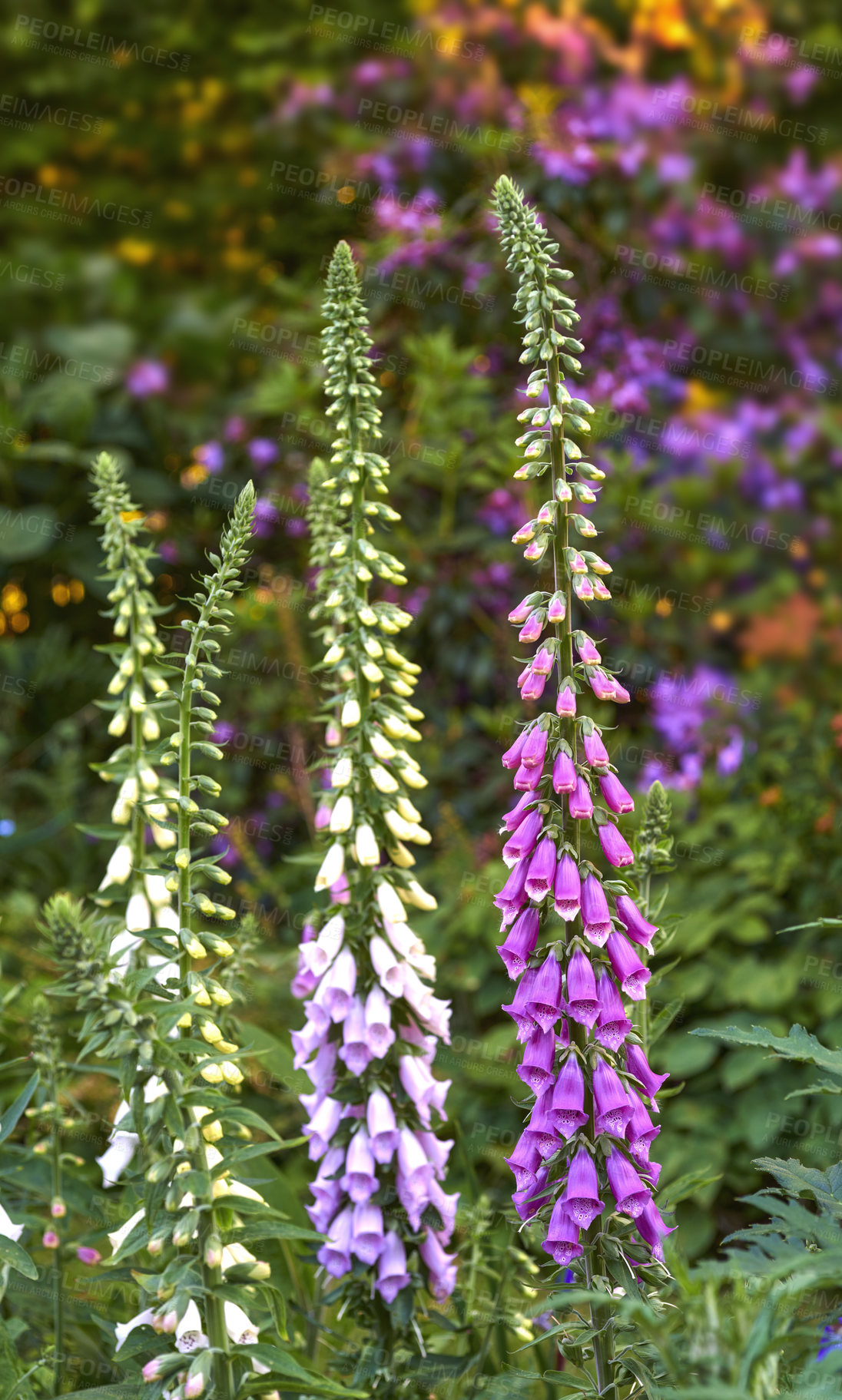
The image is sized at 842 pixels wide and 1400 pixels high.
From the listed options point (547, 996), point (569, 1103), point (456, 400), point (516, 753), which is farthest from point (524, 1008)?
point (456, 400)

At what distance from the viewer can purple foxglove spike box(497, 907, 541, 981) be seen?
1.83m

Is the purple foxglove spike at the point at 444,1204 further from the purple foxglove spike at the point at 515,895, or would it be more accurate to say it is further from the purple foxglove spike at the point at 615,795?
the purple foxglove spike at the point at 615,795

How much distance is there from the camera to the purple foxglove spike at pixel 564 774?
1753 mm

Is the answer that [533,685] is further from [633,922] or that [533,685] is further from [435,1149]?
[435,1149]

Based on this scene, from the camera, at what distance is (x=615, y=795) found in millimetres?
1798

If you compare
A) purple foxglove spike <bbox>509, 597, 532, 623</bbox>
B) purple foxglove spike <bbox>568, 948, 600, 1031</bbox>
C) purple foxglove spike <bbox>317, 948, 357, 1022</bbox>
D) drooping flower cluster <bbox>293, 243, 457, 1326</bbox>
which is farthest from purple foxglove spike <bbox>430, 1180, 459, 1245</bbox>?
purple foxglove spike <bbox>509, 597, 532, 623</bbox>

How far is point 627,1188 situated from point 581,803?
54cm

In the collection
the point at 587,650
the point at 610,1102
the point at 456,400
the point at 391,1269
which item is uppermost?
the point at 456,400

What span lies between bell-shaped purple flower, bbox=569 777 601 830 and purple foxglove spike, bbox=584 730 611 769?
37 millimetres

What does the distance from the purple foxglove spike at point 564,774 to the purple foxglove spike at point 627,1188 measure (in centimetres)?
53

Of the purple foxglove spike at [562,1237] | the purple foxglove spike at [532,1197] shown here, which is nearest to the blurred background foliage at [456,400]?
the purple foxglove spike at [532,1197]

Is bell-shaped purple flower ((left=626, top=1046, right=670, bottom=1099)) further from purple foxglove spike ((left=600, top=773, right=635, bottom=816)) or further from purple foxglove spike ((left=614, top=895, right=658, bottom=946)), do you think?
purple foxglove spike ((left=600, top=773, right=635, bottom=816))

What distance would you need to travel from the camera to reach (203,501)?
6230 mm

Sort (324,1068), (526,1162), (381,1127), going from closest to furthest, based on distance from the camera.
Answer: (526,1162)
(381,1127)
(324,1068)
